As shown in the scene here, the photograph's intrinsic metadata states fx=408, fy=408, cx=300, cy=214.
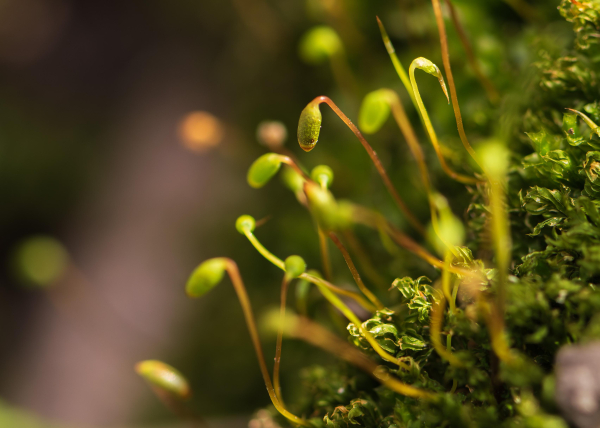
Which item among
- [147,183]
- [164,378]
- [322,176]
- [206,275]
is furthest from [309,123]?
[147,183]

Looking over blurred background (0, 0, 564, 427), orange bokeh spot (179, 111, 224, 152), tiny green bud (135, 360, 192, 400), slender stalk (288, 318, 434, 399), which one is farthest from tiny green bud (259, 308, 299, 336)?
orange bokeh spot (179, 111, 224, 152)

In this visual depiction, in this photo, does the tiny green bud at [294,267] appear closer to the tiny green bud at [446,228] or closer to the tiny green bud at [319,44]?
the tiny green bud at [446,228]

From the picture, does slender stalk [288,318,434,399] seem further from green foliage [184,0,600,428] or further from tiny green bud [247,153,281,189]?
tiny green bud [247,153,281,189]

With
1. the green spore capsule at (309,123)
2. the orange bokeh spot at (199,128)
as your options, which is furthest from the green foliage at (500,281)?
the orange bokeh spot at (199,128)

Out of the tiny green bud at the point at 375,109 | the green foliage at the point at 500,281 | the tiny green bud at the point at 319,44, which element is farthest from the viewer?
the tiny green bud at the point at 319,44

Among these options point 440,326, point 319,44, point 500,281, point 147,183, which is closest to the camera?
point 500,281

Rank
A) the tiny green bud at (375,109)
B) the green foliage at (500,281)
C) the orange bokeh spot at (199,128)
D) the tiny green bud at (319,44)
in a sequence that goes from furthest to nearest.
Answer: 1. the orange bokeh spot at (199,128)
2. the tiny green bud at (319,44)
3. the tiny green bud at (375,109)
4. the green foliage at (500,281)

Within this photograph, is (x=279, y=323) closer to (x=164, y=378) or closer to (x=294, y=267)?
(x=294, y=267)

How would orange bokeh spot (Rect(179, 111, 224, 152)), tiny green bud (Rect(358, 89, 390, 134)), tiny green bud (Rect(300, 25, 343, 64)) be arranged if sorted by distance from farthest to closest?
orange bokeh spot (Rect(179, 111, 224, 152))
tiny green bud (Rect(300, 25, 343, 64))
tiny green bud (Rect(358, 89, 390, 134))
